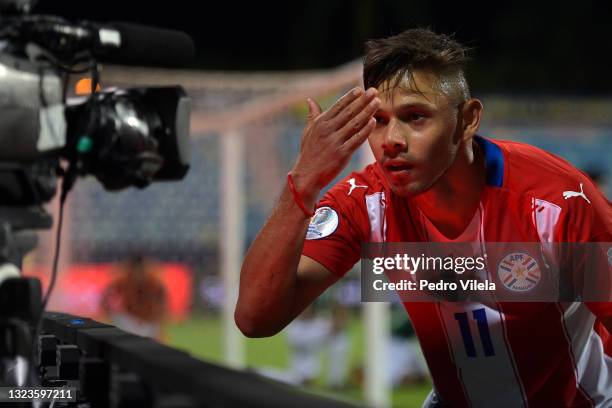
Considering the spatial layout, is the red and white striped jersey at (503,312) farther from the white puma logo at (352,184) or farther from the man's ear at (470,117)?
the man's ear at (470,117)

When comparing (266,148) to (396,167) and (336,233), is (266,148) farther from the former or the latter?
(396,167)

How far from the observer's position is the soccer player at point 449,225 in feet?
7.22

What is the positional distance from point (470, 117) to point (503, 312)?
47cm

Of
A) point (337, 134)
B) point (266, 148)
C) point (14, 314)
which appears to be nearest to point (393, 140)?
point (337, 134)

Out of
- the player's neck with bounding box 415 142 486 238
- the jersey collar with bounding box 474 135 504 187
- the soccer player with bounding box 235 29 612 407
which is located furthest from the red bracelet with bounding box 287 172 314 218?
the jersey collar with bounding box 474 135 504 187

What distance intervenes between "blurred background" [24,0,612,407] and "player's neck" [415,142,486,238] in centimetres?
38

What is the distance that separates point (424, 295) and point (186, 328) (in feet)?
43.2

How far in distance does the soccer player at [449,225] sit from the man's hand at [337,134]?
6 cm

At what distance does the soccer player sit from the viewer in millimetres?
2199

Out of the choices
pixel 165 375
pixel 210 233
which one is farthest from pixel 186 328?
pixel 165 375

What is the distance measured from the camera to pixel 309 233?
7.93ft

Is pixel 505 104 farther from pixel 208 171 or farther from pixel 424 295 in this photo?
pixel 424 295

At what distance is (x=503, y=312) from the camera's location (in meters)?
2.43

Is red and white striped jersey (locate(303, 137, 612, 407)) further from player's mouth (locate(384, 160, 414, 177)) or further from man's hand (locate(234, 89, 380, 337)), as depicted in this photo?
player's mouth (locate(384, 160, 414, 177))
